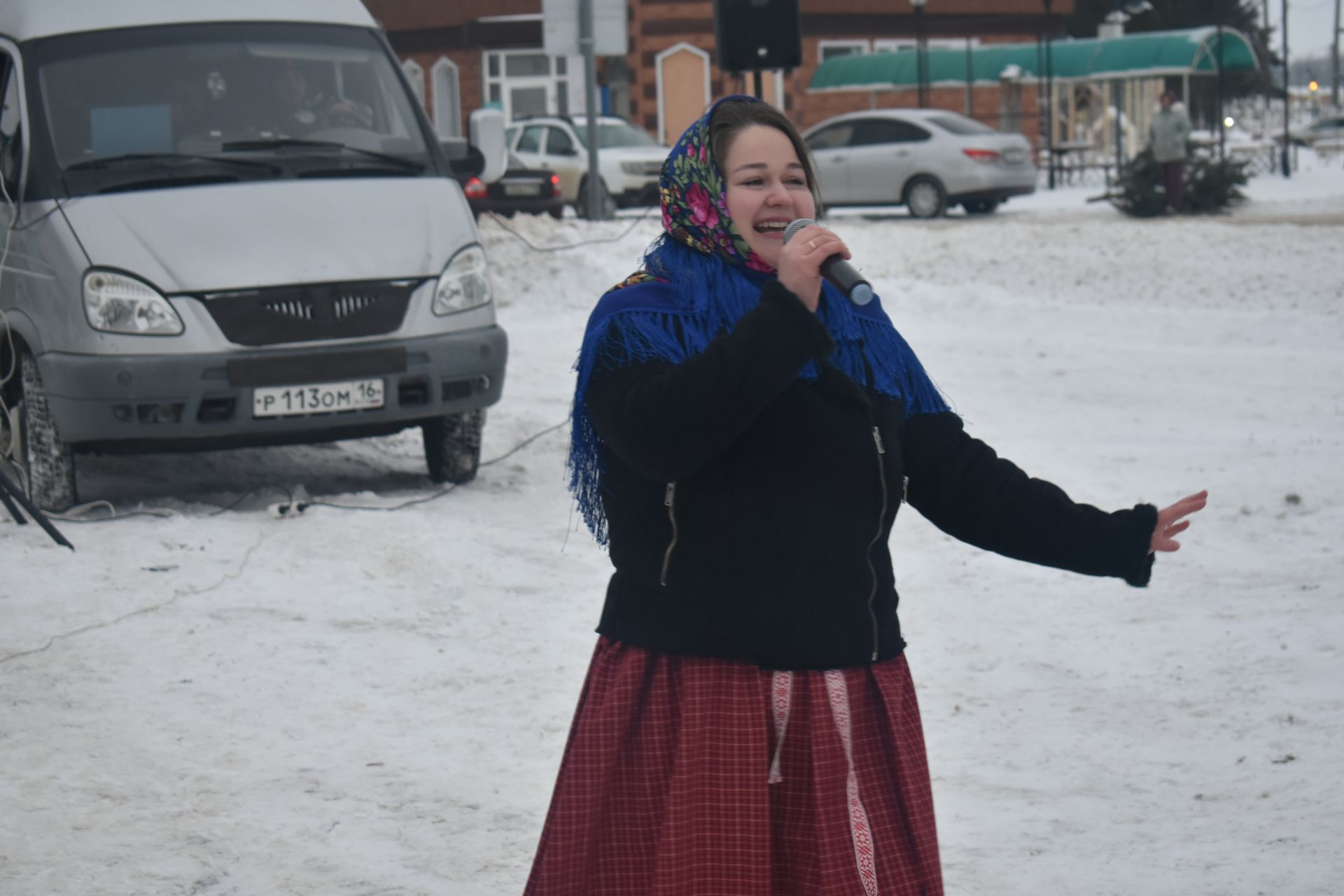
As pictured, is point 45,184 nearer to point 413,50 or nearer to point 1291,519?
point 1291,519

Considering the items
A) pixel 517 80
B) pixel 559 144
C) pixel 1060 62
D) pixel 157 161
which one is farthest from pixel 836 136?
pixel 157 161

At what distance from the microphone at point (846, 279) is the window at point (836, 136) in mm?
23457

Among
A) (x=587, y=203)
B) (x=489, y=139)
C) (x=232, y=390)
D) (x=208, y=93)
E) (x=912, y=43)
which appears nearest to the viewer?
(x=232, y=390)

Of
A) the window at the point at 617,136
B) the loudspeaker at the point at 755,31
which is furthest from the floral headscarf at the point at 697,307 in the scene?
the window at the point at 617,136

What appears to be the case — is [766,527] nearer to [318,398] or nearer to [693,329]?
[693,329]

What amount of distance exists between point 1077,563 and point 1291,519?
504 centimetres

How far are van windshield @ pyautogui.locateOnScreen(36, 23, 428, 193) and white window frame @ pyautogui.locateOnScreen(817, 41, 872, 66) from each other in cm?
3626

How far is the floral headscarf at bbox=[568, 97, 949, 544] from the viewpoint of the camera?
7.88 ft

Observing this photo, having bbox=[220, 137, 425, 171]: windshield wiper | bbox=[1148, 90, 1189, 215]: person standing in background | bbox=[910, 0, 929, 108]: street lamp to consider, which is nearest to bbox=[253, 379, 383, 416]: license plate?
bbox=[220, 137, 425, 171]: windshield wiper

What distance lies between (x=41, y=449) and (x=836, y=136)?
19.8m

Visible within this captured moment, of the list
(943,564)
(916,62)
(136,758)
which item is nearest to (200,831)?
(136,758)

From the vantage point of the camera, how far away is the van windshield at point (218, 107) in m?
7.19

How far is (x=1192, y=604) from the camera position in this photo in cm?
629

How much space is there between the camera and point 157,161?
7.14 metres
